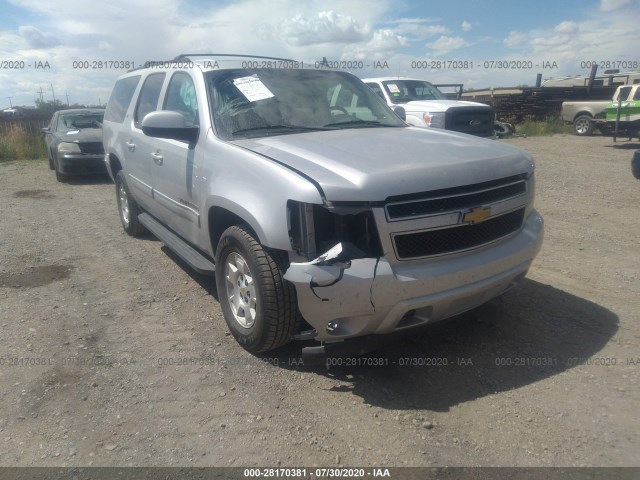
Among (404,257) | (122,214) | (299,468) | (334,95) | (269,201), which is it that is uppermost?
(334,95)

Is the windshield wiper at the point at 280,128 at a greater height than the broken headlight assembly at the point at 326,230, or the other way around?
the windshield wiper at the point at 280,128

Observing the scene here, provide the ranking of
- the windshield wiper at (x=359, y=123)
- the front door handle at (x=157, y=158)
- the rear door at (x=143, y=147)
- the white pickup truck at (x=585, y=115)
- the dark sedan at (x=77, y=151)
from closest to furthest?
1. the windshield wiper at (x=359, y=123)
2. the front door handle at (x=157, y=158)
3. the rear door at (x=143, y=147)
4. the dark sedan at (x=77, y=151)
5. the white pickup truck at (x=585, y=115)

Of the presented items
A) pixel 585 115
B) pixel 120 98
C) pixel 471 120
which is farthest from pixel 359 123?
pixel 585 115

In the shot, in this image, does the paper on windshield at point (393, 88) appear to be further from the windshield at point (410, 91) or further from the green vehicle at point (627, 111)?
the green vehicle at point (627, 111)

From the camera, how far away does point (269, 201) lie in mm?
2977

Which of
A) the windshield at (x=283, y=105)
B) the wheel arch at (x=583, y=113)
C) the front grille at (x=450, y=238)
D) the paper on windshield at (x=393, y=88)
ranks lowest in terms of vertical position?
the wheel arch at (x=583, y=113)

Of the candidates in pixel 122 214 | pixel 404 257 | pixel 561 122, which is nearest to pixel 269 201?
pixel 404 257

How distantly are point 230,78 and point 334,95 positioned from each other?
89 cm

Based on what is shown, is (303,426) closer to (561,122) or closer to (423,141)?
(423,141)

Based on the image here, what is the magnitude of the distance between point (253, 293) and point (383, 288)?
3.11ft

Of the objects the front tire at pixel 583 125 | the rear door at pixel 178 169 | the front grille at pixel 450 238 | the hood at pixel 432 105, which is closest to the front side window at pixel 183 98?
the rear door at pixel 178 169

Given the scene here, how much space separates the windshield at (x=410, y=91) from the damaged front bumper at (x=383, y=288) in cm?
987

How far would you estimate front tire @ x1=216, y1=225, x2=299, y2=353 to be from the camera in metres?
3.06

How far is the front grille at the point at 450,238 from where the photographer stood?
2836 mm
